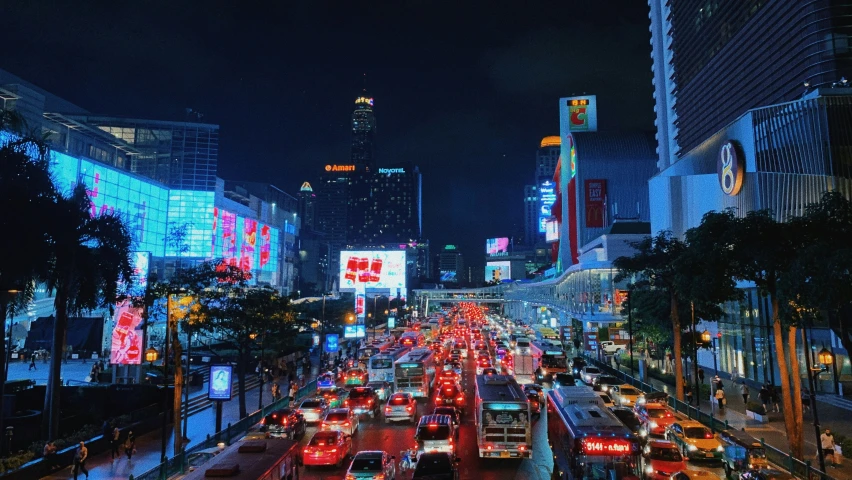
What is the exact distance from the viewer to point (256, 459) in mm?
14781

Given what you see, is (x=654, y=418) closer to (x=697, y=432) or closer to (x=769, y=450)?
(x=697, y=432)

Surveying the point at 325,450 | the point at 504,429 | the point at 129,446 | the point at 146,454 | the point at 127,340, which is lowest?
A: the point at 146,454

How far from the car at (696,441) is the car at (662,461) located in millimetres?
1923

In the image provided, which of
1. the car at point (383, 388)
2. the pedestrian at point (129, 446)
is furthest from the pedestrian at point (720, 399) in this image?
the pedestrian at point (129, 446)

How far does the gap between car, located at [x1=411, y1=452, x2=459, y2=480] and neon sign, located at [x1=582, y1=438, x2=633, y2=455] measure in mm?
3760

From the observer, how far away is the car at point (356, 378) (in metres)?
41.0

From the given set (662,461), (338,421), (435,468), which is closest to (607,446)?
(662,461)

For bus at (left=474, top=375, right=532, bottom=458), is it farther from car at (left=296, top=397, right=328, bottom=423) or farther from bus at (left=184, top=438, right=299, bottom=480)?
car at (left=296, top=397, right=328, bottom=423)

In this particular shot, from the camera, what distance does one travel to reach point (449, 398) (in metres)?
30.7

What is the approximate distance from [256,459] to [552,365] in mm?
36603

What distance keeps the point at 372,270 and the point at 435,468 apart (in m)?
97.4

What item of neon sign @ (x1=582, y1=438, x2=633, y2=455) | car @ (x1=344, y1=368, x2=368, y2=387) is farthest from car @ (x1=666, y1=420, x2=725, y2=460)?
car @ (x1=344, y1=368, x2=368, y2=387)

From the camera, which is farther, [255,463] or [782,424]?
[782,424]

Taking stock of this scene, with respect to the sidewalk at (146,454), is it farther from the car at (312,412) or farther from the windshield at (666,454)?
the windshield at (666,454)
